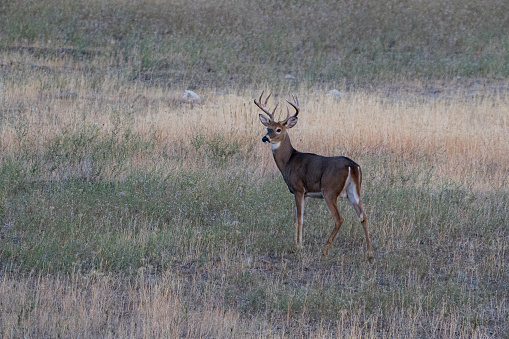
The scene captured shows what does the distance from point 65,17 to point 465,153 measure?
16.2 meters

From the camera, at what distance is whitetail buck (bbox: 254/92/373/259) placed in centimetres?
651

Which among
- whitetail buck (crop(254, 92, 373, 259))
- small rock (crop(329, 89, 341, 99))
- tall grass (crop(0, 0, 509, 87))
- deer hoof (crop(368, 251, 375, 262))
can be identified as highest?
tall grass (crop(0, 0, 509, 87))

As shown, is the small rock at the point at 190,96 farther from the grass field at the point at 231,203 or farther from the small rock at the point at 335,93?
the small rock at the point at 335,93

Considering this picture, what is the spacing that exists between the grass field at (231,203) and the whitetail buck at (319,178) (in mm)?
398

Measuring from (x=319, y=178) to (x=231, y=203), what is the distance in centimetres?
159

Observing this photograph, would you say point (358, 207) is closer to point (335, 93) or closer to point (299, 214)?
point (299, 214)

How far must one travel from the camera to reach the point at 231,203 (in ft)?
26.0

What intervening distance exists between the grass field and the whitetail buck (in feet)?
1.30

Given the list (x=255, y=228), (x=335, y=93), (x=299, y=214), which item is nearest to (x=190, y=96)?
(x=335, y=93)

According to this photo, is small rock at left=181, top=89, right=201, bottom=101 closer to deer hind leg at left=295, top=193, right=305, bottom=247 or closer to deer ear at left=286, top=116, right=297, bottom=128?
deer ear at left=286, top=116, right=297, bottom=128

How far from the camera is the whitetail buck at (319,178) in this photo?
256 inches

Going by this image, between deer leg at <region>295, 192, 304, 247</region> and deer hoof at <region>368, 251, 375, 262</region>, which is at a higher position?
deer leg at <region>295, 192, 304, 247</region>

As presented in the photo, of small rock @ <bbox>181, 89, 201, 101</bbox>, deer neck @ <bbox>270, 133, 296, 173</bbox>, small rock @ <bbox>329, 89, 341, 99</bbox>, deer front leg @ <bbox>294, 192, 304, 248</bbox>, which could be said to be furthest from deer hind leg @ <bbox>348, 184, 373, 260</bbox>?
small rock @ <bbox>329, 89, 341, 99</bbox>

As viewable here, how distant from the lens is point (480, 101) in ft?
48.5
